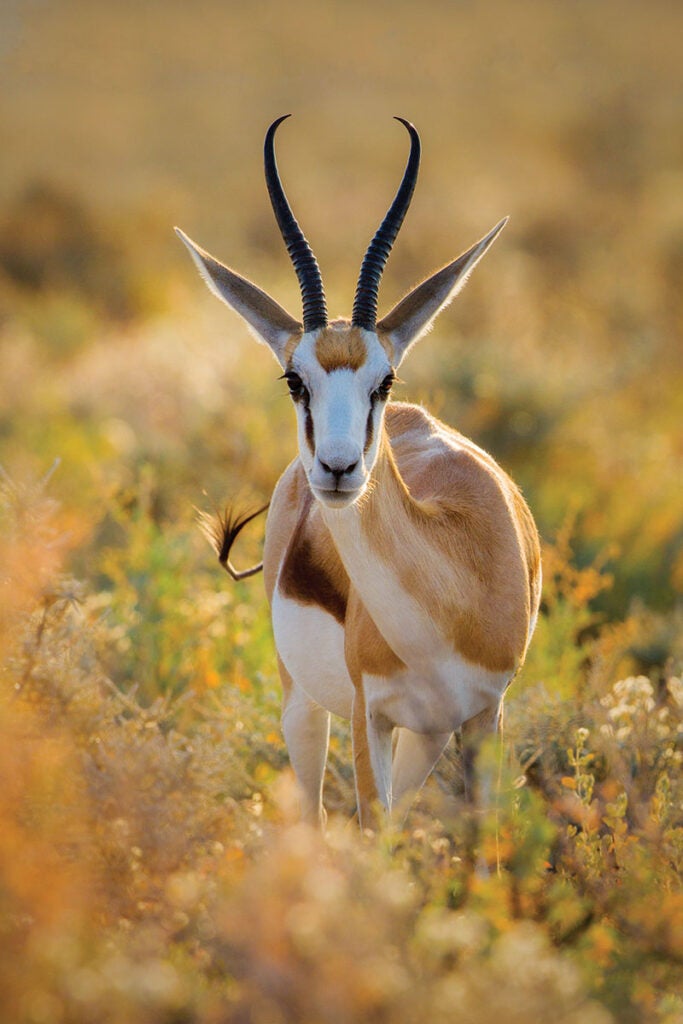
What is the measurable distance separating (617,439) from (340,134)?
157 ft

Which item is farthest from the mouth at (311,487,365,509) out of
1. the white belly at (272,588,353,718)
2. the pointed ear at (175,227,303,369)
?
the white belly at (272,588,353,718)

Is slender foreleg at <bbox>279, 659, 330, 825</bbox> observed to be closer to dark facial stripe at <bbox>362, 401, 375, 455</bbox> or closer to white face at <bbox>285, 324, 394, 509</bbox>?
white face at <bbox>285, 324, 394, 509</bbox>

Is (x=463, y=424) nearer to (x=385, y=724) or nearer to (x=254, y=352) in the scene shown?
(x=254, y=352)

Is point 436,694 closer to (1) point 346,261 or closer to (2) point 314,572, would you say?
(2) point 314,572

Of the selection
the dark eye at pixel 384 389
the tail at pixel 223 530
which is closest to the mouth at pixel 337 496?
the dark eye at pixel 384 389

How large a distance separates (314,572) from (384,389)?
3.89ft

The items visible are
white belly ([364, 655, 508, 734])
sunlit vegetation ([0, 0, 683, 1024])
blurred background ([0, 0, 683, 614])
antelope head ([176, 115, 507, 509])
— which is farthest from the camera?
blurred background ([0, 0, 683, 614])

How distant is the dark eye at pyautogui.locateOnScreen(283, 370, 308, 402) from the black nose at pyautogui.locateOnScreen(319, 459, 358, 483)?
542 mm

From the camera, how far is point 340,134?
57.5 metres

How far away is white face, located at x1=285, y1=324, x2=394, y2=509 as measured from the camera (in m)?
4.38

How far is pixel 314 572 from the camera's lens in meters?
5.67

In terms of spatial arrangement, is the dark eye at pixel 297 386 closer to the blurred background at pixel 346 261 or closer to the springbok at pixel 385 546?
the springbok at pixel 385 546

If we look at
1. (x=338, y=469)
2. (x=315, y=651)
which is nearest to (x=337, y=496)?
(x=338, y=469)

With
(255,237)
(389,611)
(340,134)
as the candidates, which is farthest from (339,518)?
(340,134)
